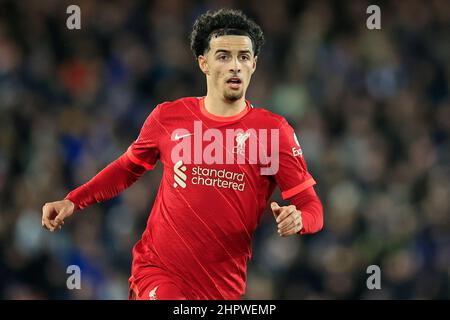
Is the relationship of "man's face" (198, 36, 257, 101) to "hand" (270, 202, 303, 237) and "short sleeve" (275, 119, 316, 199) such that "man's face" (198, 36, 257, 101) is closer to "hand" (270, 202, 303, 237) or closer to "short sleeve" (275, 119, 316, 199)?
"short sleeve" (275, 119, 316, 199)

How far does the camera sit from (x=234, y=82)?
17.3 ft

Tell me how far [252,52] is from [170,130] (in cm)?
65

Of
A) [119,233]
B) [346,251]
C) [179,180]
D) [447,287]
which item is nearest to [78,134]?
[119,233]

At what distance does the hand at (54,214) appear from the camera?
5293 mm

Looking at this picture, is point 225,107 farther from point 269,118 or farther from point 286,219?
point 286,219

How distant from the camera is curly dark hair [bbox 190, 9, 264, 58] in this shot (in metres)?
5.38

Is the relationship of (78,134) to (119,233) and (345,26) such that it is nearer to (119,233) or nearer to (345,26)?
(119,233)

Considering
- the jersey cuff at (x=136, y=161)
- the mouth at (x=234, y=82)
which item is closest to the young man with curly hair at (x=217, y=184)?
the mouth at (x=234, y=82)

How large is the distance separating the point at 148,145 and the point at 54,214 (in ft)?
2.19

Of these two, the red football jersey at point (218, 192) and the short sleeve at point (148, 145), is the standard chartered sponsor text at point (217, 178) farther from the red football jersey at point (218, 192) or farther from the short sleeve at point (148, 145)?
the short sleeve at point (148, 145)

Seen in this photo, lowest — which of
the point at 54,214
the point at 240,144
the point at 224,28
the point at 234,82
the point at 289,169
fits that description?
the point at 54,214

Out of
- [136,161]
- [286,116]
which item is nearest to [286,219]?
[136,161]
